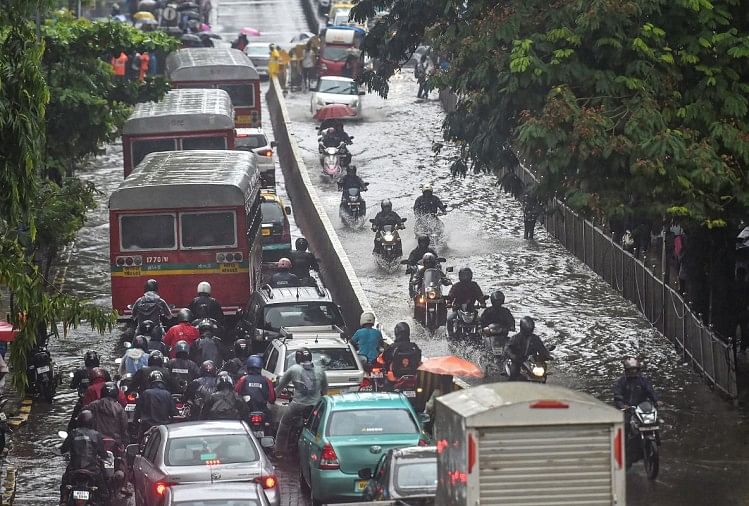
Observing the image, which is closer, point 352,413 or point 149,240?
point 352,413

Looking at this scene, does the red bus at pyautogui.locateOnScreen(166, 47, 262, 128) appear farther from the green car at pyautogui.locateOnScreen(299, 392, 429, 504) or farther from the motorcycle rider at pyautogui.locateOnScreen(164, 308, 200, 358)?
the green car at pyautogui.locateOnScreen(299, 392, 429, 504)

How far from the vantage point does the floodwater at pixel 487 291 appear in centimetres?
1961

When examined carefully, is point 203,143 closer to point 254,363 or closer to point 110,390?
point 254,363

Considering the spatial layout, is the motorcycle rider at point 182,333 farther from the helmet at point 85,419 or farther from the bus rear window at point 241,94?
the bus rear window at point 241,94

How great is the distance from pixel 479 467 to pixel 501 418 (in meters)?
0.44

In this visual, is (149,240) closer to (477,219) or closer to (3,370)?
(3,370)

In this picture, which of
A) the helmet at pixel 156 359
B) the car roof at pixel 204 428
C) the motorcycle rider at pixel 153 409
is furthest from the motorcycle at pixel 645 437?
the helmet at pixel 156 359

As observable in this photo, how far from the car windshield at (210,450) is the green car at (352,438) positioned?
1.09 m

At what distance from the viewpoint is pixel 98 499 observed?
16859 millimetres

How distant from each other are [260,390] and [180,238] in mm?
7042

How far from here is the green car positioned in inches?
673

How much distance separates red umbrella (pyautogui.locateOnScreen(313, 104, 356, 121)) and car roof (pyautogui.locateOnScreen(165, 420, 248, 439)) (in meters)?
35.6

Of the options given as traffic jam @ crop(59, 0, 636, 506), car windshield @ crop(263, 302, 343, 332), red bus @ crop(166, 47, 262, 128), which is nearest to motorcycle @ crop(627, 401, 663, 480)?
traffic jam @ crop(59, 0, 636, 506)

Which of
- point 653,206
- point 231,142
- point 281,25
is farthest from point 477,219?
point 281,25
